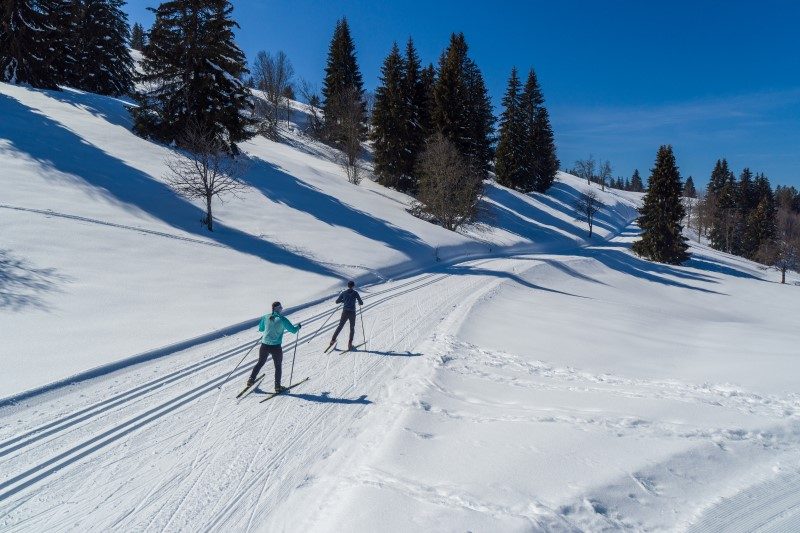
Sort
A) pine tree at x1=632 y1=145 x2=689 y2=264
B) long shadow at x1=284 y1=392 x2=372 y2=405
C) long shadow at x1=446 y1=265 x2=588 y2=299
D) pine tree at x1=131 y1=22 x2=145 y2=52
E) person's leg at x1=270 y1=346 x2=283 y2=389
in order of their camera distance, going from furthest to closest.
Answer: pine tree at x1=131 y1=22 x2=145 y2=52 → pine tree at x1=632 y1=145 x2=689 y2=264 → long shadow at x1=446 y1=265 x2=588 y2=299 → person's leg at x1=270 y1=346 x2=283 y2=389 → long shadow at x1=284 y1=392 x2=372 y2=405

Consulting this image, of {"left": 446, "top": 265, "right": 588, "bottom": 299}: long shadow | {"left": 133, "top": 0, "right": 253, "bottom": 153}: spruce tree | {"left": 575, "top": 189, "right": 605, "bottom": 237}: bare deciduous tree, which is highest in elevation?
{"left": 133, "top": 0, "right": 253, "bottom": 153}: spruce tree

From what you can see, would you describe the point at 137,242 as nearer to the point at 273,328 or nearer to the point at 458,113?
the point at 273,328

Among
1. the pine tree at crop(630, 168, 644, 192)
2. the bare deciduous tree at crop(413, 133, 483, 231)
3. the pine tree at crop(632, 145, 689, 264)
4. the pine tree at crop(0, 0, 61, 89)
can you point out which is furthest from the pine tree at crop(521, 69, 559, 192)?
the pine tree at crop(630, 168, 644, 192)

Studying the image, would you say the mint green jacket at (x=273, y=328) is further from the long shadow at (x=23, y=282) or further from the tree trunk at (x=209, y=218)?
the tree trunk at (x=209, y=218)

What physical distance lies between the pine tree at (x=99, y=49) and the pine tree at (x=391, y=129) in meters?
20.1

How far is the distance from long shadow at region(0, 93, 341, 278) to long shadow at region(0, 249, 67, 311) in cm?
646

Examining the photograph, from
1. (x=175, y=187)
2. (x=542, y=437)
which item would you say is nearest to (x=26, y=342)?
(x=542, y=437)

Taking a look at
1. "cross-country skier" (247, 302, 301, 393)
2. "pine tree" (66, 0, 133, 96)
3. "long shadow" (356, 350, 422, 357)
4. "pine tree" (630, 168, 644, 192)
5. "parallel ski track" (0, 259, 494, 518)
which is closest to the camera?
"parallel ski track" (0, 259, 494, 518)

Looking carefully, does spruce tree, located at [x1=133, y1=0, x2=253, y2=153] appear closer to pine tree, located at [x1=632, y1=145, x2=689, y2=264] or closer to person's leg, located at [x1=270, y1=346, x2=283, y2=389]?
person's leg, located at [x1=270, y1=346, x2=283, y2=389]

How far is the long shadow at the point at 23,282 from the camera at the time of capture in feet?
34.0

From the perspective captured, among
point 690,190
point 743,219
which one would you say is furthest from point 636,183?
point 743,219

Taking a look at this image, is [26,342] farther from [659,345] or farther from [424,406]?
[659,345]

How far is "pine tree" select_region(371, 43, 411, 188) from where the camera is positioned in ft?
124

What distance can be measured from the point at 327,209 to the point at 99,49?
28.5 metres
